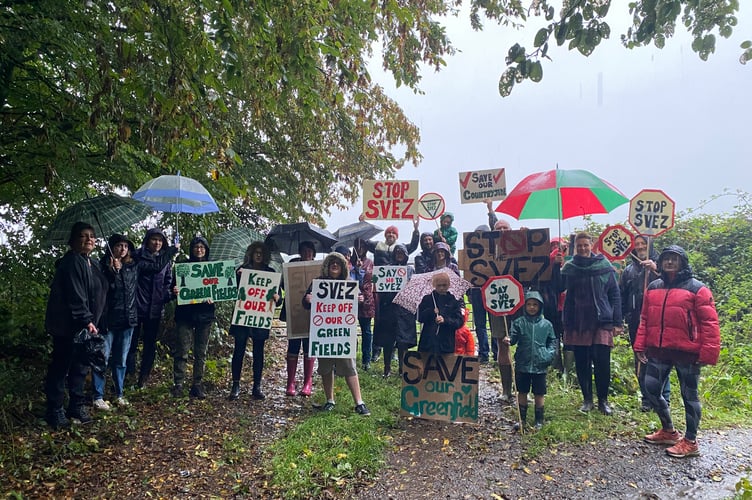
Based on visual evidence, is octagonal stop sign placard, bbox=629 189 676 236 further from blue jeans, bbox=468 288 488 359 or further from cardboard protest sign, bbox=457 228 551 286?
blue jeans, bbox=468 288 488 359

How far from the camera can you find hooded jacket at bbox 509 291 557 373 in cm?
546

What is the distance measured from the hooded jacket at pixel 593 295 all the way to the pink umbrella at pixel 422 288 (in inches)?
52.0

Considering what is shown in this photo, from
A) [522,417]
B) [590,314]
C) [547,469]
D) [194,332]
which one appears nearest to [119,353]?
[194,332]

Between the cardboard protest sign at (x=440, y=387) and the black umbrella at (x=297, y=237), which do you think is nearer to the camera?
the cardboard protest sign at (x=440, y=387)

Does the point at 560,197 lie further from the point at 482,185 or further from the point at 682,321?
the point at 682,321

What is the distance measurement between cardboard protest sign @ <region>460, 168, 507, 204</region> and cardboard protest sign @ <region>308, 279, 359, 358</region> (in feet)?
8.67

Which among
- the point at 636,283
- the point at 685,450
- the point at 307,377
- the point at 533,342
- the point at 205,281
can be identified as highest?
the point at 636,283

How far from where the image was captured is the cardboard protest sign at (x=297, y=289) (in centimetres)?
639

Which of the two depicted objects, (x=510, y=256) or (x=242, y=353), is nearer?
(x=510, y=256)

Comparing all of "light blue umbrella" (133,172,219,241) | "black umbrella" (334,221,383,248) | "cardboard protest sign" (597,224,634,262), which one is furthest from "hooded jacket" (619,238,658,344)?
"light blue umbrella" (133,172,219,241)

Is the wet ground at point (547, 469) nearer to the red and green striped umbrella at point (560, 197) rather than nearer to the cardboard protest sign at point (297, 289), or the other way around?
the cardboard protest sign at point (297, 289)

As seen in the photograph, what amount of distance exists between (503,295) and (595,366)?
1.58m

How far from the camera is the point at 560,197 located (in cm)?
605

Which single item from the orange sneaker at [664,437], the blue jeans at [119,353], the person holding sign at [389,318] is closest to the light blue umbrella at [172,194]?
the blue jeans at [119,353]
